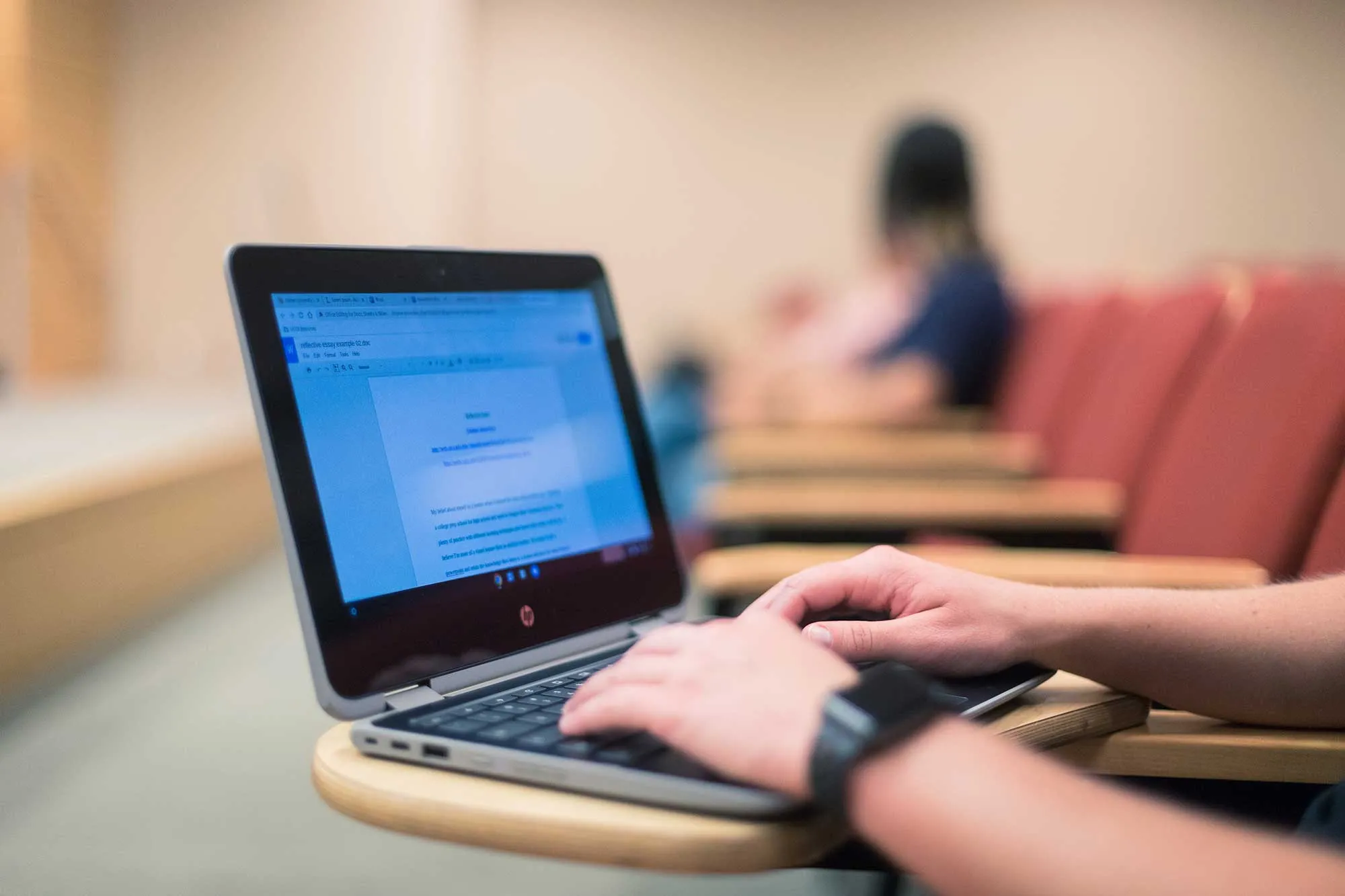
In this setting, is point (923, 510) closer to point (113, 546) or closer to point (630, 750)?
point (630, 750)

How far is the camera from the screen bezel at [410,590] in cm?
60

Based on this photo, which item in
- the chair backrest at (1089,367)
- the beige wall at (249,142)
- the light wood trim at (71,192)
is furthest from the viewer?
the beige wall at (249,142)

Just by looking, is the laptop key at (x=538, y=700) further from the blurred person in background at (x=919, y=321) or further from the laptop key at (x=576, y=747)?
the blurred person in background at (x=919, y=321)

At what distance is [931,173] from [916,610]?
2.07 metres

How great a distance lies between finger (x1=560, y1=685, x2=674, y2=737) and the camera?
495mm

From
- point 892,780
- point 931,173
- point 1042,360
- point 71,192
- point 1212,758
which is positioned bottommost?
point 1212,758

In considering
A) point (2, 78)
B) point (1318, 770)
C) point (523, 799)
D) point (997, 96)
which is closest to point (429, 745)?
point (523, 799)

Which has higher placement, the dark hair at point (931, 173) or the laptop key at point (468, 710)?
the dark hair at point (931, 173)

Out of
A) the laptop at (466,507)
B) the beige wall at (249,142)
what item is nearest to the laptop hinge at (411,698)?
the laptop at (466,507)

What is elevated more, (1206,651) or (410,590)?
(410,590)

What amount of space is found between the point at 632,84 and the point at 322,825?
5420 millimetres

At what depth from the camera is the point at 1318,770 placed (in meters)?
0.64

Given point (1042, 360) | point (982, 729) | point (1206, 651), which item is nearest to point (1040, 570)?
point (1206, 651)

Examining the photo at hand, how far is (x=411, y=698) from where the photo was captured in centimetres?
62
